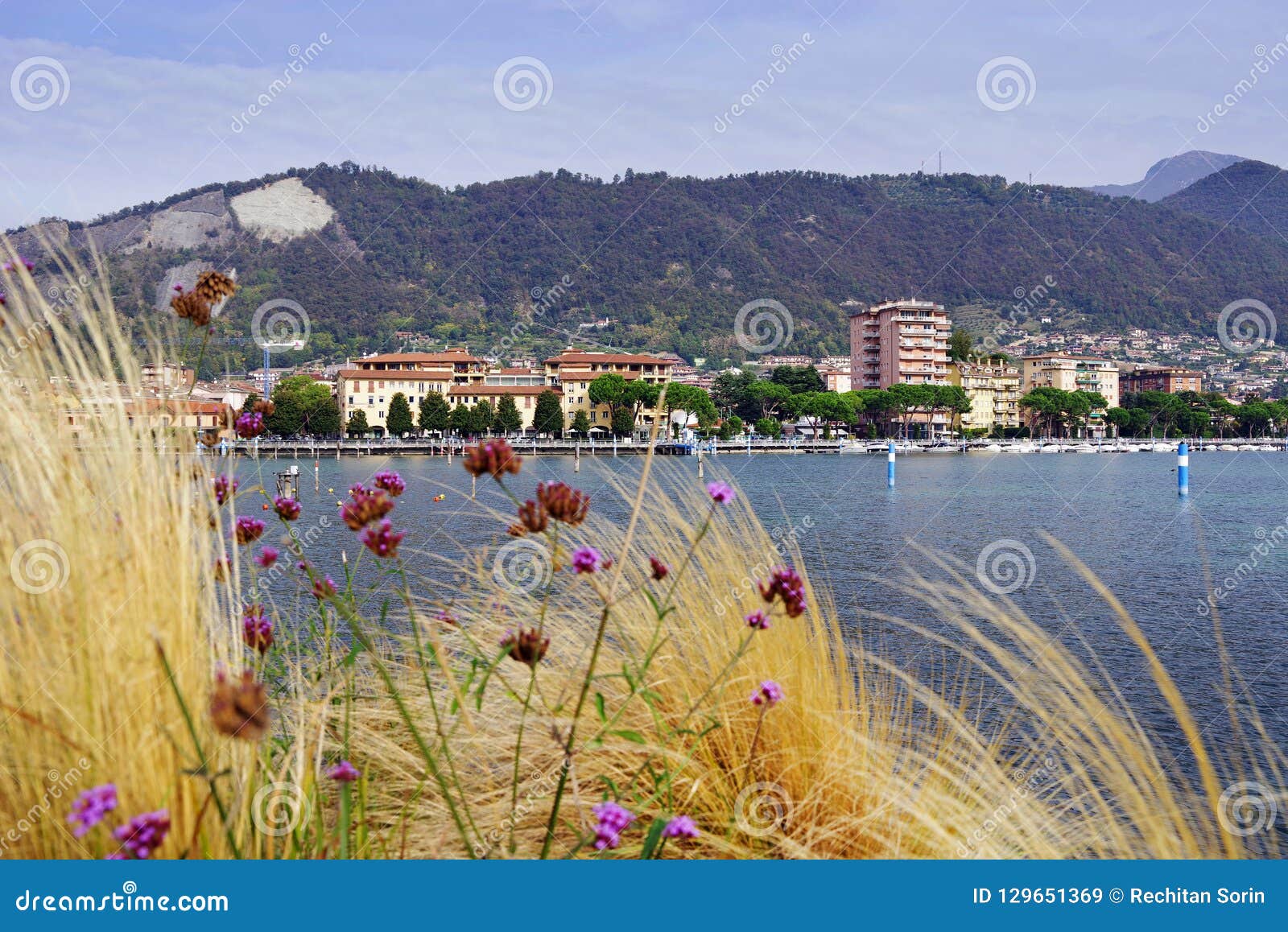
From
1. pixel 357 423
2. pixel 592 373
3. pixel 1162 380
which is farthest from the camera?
pixel 1162 380

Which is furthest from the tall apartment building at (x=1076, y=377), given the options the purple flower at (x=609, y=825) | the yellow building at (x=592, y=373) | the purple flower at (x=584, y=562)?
the purple flower at (x=609, y=825)

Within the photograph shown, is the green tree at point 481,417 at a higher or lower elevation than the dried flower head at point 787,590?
higher

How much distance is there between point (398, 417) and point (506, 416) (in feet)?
27.6

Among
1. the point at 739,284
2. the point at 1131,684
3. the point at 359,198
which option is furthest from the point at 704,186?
the point at 1131,684

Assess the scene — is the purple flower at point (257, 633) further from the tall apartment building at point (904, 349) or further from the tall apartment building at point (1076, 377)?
the tall apartment building at point (1076, 377)

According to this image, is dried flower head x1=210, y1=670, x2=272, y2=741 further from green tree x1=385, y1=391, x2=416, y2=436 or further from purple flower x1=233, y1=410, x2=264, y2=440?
green tree x1=385, y1=391, x2=416, y2=436

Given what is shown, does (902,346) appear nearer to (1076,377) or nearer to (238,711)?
(1076,377)

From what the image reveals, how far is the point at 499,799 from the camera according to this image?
2.80 m

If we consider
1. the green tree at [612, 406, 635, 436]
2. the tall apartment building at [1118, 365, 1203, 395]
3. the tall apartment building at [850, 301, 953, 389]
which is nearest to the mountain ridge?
the tall apartment building at [1118, 365, 1203, 395]

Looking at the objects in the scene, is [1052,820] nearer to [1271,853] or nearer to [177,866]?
[177,866]

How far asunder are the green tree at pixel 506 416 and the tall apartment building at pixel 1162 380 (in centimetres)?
6940

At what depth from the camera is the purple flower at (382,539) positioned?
2002 millimetres

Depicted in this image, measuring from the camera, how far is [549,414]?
84500 mm

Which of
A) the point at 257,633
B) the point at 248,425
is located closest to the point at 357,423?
the point at 248,425
